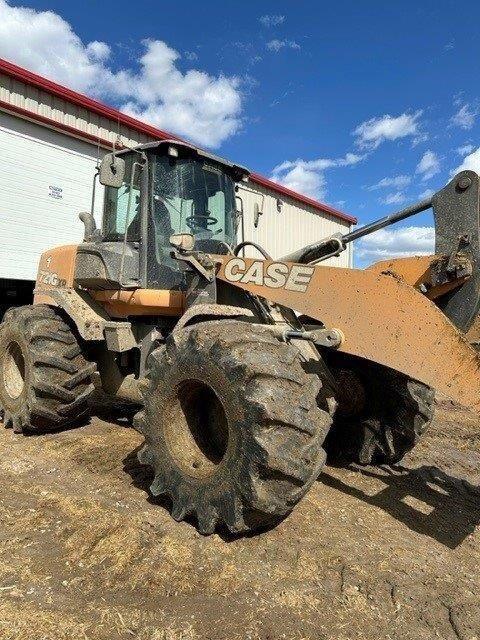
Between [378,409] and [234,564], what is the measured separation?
78.7 inches

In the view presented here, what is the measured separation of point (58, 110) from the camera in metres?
9.66

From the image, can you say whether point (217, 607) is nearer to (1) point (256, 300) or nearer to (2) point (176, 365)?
(2) point (176, 365)

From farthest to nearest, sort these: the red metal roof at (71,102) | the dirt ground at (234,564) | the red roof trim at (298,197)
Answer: the red roof trim at (298,197)
the red metal roof at (71,102)
the dirt ground at (234,564)

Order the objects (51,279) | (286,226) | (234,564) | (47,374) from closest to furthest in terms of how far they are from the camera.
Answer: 1. (234,564)
2. (47,374)
3. (51,279)
4. (286,226)

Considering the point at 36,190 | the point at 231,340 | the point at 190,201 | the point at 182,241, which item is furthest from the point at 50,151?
the point at 231,340

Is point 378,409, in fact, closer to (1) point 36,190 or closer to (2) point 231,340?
(2) point 231,340

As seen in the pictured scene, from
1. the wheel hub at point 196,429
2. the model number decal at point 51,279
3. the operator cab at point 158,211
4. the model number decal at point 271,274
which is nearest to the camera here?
the wheel hub at point 196,429

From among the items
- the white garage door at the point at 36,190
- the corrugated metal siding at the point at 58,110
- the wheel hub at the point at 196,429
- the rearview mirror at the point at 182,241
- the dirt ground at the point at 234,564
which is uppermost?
the corrugated metal siding at the point at 58,110

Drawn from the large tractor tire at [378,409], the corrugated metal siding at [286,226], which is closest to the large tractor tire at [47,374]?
the large tractor tire at [378,409]

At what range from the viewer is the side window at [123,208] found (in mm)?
4793

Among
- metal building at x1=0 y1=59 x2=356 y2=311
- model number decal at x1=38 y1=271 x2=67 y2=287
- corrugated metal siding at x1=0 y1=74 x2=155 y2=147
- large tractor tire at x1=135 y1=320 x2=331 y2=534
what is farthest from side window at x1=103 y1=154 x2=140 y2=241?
corrugated metal siding at x1=0 y1=74 x2=155 y2=147

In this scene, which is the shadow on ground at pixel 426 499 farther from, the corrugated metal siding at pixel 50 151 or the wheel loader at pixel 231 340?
the corrugated metal siding at pixel 50 151

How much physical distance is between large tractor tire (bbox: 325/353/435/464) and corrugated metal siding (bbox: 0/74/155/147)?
20.7 feet

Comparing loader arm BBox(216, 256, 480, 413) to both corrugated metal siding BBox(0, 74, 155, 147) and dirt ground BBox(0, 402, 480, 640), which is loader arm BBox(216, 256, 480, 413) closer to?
dirt ground BBox(0, 402, 480, 640)
